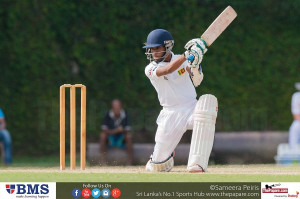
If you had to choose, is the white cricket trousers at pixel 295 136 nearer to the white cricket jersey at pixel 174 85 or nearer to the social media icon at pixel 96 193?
the white cricket jersey at pixel 174 85

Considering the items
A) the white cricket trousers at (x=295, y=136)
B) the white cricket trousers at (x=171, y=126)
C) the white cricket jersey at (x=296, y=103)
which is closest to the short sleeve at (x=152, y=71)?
the white cricket trousers at (x=171, y=126)

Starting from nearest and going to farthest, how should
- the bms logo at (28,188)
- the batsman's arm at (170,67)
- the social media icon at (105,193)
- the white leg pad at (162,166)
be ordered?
the social media icon at (105,193) < the bms logo at (28,188) < the batsman's arm at (170,67) < the white leg pad at (162,166)

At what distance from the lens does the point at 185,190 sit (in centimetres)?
598

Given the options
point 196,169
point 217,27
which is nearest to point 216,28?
point 217,27

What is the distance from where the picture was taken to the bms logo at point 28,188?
6113 mm

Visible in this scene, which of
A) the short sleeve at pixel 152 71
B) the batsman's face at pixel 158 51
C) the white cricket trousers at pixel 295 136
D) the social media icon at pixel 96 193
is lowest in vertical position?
the social media icon at pixel 96 193

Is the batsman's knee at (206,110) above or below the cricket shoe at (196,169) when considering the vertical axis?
above

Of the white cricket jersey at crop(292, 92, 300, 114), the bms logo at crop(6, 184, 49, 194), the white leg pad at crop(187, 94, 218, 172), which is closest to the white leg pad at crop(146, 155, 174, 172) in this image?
the white leg pad at crop(187, 94, 218, 172)

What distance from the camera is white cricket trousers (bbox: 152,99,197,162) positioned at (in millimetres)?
7793

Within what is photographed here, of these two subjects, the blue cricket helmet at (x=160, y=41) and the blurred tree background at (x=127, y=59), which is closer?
the blue cricket helmet at (x=160, y=41)

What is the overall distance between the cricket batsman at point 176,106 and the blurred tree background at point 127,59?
13.1ft

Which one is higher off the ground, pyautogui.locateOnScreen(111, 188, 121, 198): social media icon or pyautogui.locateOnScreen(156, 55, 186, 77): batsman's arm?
pyautogui.locateOnScreen(156, 55, 186, 77): batsman's arm

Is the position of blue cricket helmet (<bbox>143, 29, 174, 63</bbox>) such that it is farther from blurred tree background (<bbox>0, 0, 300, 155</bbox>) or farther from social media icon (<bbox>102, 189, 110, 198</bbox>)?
blurred tree background (<bbox>0, 0, 300, 155</bbox>)

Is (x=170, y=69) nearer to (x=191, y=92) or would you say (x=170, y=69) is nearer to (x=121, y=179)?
(x=191, y=92)
